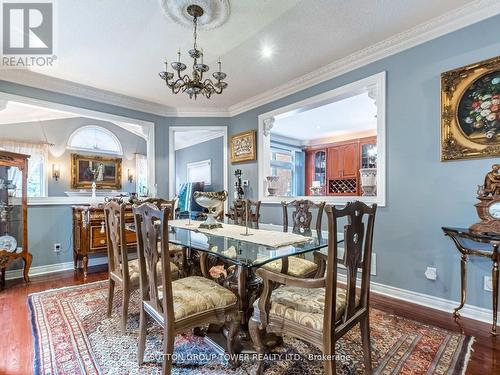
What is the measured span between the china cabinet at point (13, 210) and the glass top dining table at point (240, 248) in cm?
231

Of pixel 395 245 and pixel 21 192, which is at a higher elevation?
pixel 21 192

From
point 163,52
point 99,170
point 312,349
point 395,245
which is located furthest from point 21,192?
point 395,245

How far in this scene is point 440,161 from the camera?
237cm

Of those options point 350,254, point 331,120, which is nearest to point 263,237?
point 350,254

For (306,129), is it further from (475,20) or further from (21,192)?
(21,192)

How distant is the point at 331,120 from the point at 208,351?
15.9 feet

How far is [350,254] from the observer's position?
4.33ft

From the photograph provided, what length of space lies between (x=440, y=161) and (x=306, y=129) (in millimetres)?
3998

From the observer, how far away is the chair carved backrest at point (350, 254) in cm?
119

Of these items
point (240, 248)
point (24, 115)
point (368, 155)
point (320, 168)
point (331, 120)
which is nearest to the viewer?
point (240, 248)

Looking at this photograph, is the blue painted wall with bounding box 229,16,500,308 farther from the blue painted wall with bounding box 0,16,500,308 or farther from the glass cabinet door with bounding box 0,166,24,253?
the glass cabinet door with bounding box 0,166,24,253

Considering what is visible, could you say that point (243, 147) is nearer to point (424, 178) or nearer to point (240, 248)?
point (424, 178)

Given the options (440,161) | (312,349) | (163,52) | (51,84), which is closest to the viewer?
(312,349)

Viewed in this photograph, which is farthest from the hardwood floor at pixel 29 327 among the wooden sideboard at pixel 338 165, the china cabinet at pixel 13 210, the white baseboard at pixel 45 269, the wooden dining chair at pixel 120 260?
the wooden sideboard at pixel 338 165
